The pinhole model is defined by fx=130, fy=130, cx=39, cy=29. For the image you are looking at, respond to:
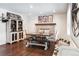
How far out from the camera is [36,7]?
227 cm

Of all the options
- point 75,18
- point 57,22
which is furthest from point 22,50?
point 75,18

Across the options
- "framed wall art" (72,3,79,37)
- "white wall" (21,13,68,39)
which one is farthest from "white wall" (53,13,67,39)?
"framed wall art" (72,3,79,37)

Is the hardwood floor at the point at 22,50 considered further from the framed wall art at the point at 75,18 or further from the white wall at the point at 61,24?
the framed wall art at the point at 75,18

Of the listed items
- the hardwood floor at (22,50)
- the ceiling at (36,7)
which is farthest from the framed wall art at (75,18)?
the hardwood floor at (22,50)

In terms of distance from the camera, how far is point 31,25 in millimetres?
2297

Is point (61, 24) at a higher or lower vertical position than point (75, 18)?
lower

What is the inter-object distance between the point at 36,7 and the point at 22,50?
2.61 ft

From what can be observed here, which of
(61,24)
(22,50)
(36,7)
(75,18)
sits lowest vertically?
(22,50)

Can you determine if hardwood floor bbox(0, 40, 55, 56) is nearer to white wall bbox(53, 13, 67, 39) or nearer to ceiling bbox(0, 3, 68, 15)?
white wall bbox(53, 13, 67, 39)

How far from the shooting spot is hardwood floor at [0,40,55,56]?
2.25m

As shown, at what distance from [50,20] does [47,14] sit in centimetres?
12

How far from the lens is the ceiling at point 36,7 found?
2.24m

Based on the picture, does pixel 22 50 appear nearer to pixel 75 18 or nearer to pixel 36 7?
pixel 36 7

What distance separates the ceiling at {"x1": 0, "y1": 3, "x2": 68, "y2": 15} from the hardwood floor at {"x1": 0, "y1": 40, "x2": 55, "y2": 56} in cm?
55
